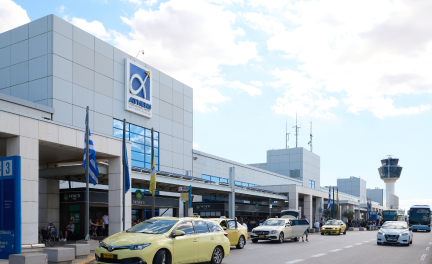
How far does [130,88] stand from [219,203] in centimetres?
1435

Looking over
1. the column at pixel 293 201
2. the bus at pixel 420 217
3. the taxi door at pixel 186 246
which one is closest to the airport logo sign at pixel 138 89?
the column at pixel 293 201

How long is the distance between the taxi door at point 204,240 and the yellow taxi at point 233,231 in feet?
21.2

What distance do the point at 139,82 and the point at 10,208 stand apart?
27.0 metres

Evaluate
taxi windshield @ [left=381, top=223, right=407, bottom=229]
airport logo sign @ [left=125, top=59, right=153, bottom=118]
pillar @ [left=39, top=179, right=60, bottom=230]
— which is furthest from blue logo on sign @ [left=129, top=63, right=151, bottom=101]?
taxi windshield @ [left=381, top=223, right=407, bottom=229]

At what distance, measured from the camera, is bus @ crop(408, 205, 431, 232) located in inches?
2082

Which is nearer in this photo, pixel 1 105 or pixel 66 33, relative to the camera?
pixel 1 105

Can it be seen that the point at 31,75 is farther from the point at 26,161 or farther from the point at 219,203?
the point at 219,203

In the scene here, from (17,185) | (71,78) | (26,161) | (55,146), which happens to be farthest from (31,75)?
(17,185)

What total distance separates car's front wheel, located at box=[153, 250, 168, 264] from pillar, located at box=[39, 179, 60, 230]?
55.1 ft

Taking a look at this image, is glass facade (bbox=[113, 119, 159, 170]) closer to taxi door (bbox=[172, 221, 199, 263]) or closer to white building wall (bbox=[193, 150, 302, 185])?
white building wall (bbox=[193, 150, 302, 185])

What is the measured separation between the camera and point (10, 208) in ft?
44.6

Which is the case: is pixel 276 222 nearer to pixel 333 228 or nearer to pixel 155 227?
pixel 155 227

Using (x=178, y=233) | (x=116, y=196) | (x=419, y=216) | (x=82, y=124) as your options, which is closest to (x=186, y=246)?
(x=178, y=233)

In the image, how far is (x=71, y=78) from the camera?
32719 mm
